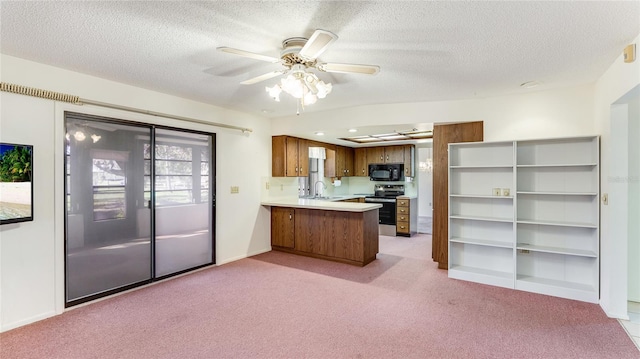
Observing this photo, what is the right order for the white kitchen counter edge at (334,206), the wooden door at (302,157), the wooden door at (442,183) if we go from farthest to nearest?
the wooden door at (302,157)
the white kitchen counter edge at (334,206)
the wooden door at (442,183)

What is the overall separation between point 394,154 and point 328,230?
3.34m

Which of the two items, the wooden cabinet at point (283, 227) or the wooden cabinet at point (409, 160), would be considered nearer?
the wooden cabinet at point (283, 227)

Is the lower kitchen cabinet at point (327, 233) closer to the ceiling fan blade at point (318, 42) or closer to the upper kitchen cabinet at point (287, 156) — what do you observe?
the upper kitchen cabinet at point (287, 156)

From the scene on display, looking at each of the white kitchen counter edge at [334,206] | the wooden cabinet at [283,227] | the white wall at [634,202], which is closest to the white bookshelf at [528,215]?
the white wall at [634,202]

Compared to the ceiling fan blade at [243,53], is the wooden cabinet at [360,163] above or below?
below

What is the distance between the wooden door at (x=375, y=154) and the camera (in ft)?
24.5

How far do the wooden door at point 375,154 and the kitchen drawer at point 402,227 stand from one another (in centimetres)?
163

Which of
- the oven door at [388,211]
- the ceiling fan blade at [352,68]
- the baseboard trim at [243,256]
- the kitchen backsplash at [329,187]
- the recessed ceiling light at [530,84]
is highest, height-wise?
the recessed ceiling light at [530,84]

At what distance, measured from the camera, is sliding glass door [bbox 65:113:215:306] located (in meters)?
3.13

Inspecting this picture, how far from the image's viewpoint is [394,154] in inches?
286

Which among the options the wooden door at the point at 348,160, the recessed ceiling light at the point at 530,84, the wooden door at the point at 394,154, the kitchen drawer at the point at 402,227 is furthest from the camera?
the wooden door at the point at 348,160

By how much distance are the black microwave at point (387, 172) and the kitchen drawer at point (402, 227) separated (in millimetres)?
1130

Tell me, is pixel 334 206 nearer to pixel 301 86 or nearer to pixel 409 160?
pixel 301 86

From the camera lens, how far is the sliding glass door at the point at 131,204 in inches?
123
